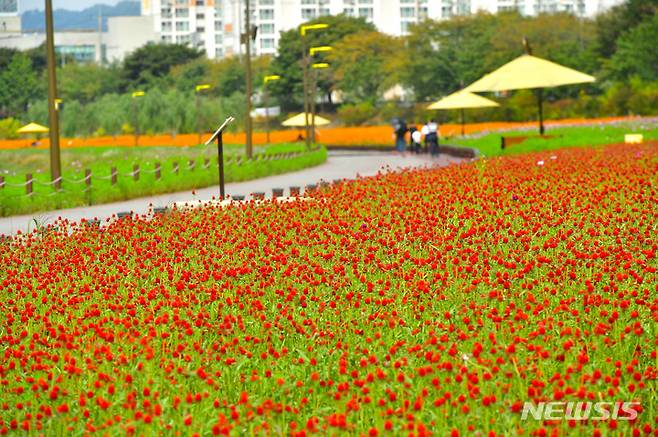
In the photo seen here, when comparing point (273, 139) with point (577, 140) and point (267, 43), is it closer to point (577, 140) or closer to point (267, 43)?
point (577, 140)

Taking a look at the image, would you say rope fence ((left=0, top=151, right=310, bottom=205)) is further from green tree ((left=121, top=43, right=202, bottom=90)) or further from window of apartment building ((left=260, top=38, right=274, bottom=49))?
window of apartment building ((left=260, top=38, right=274, bottom=49))

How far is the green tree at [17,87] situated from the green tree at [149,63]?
317 inches

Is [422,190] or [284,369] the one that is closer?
[284,369]

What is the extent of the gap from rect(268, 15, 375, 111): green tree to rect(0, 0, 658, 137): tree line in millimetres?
82

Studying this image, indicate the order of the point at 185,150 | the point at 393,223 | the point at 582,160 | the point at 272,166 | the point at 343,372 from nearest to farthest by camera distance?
the point at 343,372 → the point at 393,223 → the point at 582,160 → the point at 272,166 → the point at 185,150

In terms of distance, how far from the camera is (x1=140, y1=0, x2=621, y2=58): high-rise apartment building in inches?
6078

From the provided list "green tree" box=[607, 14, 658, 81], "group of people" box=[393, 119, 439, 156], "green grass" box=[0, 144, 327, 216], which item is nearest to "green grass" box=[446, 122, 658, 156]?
"group of people" box=[393, 119, 439, 156]

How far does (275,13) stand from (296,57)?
57.7 meters

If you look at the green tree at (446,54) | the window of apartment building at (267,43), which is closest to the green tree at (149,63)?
the green tree at (446,54)

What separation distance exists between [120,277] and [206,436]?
15.6 feet

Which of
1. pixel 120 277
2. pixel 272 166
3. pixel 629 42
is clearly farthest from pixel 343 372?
pixel 629 42

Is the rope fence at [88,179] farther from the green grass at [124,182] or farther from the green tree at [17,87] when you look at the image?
the green tree at [17,87]

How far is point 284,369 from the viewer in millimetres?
7391

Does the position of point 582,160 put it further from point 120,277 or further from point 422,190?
point 120,277
